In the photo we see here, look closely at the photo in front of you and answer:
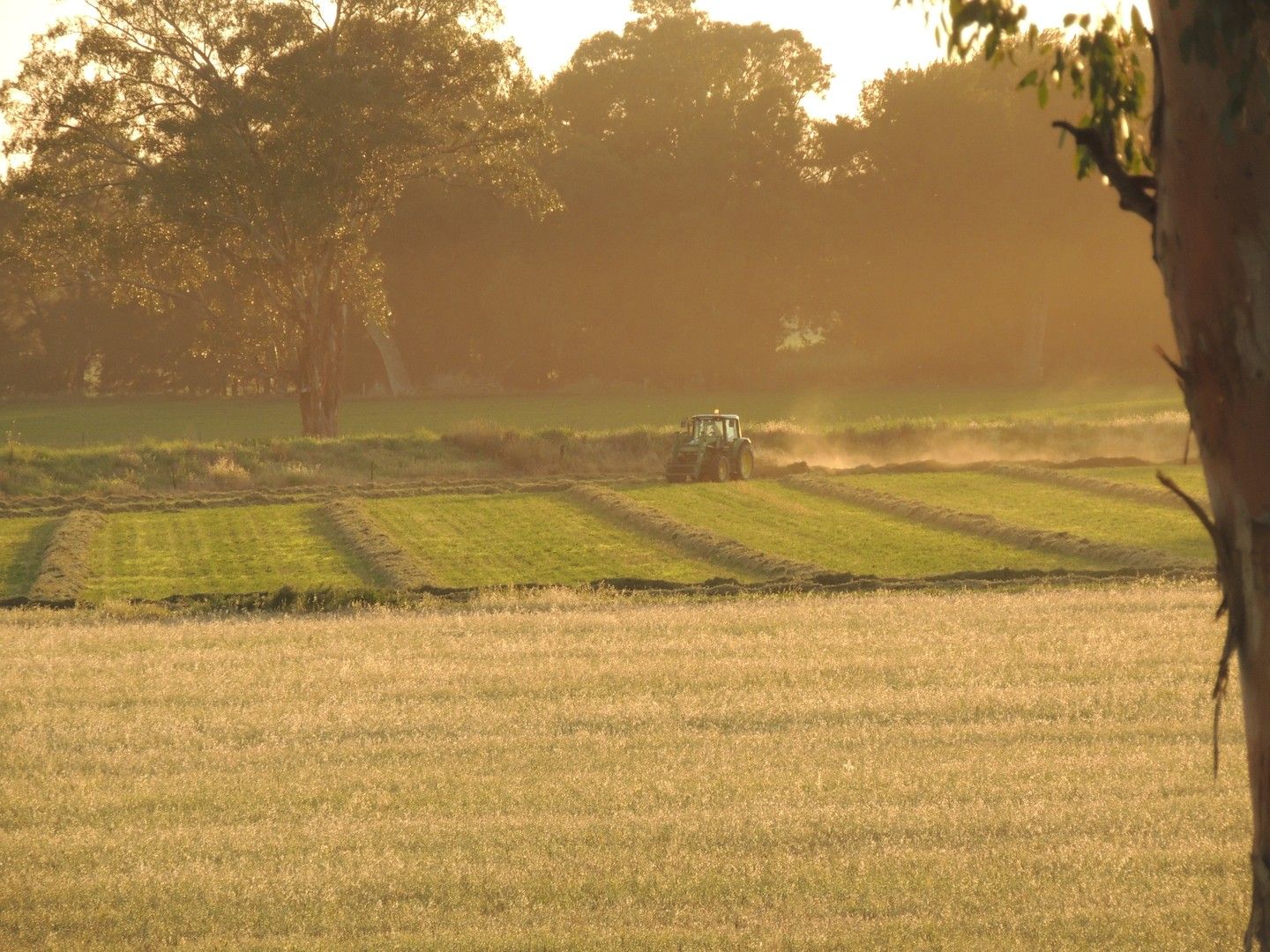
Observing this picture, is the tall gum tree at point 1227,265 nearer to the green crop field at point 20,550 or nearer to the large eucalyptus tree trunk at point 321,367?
the green crop field at point 20,550

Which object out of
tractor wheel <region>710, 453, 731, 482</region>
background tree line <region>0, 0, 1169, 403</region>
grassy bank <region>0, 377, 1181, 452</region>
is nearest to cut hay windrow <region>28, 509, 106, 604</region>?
tractor wheel <region>710, 453, 731, 482</region>

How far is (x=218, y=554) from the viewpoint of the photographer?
1243 inches

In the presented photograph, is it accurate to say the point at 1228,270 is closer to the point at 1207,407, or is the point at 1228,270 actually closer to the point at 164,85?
the point at 1207,407

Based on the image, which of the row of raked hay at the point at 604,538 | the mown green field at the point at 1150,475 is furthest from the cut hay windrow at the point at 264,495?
the mown green field at the point at 1150,475

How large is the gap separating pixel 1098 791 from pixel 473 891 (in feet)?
13.4

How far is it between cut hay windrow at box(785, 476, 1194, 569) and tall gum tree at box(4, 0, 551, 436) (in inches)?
686

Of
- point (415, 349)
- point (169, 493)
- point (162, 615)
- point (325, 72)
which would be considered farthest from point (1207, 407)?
point (415, 349)

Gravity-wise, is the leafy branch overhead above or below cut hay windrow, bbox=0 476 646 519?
above

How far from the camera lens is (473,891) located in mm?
8031

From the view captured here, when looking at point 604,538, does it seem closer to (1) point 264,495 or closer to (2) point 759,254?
(1) point 264,495

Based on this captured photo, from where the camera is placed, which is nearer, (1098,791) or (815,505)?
(1098,791)

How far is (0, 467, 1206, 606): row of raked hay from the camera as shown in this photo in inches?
→ 1109

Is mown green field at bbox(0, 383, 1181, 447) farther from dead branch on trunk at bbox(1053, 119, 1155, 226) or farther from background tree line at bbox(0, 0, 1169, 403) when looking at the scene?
dead branch on trunk at bbox(1053, 119, 1155, 226)

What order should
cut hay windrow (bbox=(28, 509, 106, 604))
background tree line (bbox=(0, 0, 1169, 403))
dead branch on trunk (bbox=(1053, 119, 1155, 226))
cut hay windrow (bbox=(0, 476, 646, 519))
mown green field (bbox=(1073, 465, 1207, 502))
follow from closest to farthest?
1. dead branch on trunk (bbox=(1053, 119, 1155, 226))
2. cut hay windrow (bbox=(28, 509, 106, 604))
3. mown green field (bbox=(1073, 465, 1207, 502))
4. cut hay windrow (bbox=(0, 476, 646, 519))
5. background tree line (bbox=(0, 0, 1169, 403))
